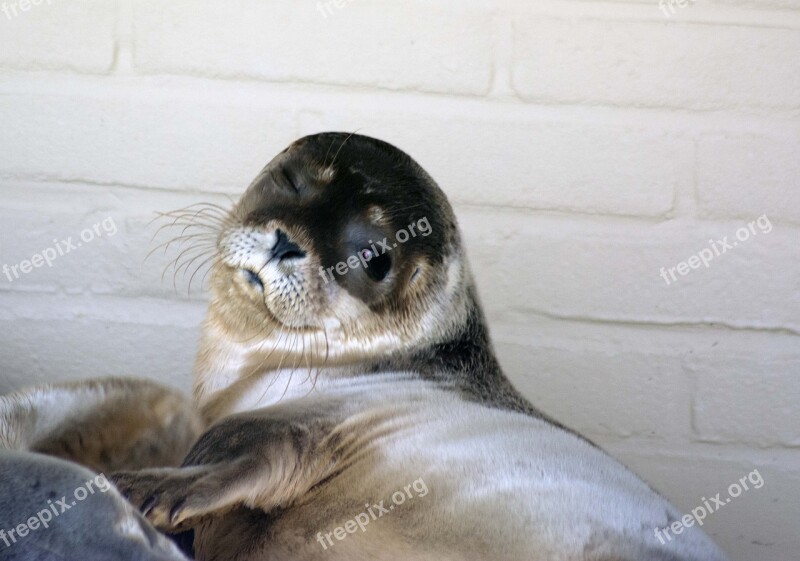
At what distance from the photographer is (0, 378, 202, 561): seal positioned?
62cm

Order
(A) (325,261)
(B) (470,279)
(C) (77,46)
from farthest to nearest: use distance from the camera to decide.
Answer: (C) (77,46) → (B) (470,279) → (A) (325,261)

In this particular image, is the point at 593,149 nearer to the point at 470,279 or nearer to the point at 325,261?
the point at 470,279

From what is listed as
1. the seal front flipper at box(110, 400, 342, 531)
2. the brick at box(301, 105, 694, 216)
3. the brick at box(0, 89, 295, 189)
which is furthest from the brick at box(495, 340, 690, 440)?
the seal front flipper at box(110, 400, 342, 531)

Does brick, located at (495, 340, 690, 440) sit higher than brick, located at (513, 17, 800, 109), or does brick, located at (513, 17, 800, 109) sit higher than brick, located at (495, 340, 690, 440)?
brick, located at (513, 17, 800, 109)

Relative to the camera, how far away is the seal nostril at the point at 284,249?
949mm

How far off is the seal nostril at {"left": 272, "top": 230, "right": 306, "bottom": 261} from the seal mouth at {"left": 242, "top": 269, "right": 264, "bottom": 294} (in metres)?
0.03

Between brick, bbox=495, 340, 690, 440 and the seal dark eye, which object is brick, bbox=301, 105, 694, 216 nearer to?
brick, bbox=495, 340, 690, 440

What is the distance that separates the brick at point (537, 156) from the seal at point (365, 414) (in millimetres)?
466

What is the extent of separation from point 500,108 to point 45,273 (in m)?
0.79

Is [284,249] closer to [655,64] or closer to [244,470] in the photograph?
[244,470]

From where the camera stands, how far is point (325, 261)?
95 centimetres

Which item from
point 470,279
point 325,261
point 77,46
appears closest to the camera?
point 325,261

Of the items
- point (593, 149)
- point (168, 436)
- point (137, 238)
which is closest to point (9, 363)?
point (137, 238)

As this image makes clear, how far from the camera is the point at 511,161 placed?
1.60m
